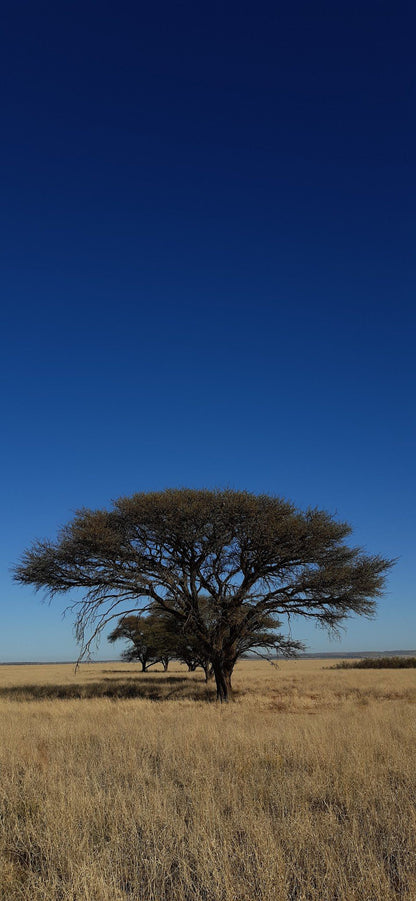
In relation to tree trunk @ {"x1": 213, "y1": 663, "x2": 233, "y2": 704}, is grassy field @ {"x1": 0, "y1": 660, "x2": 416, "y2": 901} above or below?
above

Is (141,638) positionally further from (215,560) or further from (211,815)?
(211,815)

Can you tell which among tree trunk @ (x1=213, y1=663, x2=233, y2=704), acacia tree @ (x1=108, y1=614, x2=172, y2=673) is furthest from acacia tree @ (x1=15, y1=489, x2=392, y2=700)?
acacia tree @ (x1=108, y1=614, x2=172, y2=673)

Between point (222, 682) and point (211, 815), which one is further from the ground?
point (211, 815)

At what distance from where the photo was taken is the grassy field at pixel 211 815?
4438 millimetres

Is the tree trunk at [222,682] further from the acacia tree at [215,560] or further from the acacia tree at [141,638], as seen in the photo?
the acacia tree at [141,638]

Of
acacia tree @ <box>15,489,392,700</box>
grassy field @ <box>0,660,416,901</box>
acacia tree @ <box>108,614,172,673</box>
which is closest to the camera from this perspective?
grassy field @ <box>0,660,416,901</box>

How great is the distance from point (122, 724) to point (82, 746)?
3.21 metres

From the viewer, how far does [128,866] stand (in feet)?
16.1

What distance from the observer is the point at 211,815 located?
578cm

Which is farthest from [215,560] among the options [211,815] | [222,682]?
[211,815]

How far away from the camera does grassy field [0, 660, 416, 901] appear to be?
4.44 metres

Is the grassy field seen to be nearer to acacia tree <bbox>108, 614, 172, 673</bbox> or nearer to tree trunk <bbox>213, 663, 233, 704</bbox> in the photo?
tree trunk <bbox>213, 663, 233, 704</bbox>

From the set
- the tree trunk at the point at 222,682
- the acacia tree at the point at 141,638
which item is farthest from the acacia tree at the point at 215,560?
the acacia tree at the point at 141,638

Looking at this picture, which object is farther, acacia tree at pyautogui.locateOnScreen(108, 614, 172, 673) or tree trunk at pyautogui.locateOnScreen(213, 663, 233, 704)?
acacia tree at pyautogui.locateOnScreen(108, 614, 172, 673)
